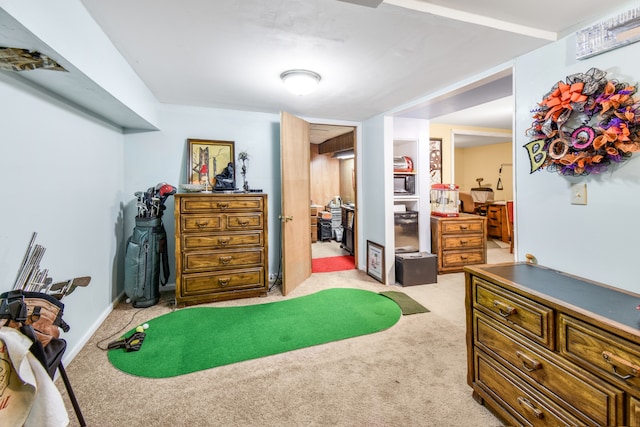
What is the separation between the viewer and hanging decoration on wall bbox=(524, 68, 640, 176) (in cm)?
145

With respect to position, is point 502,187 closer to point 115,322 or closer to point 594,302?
point 594,302

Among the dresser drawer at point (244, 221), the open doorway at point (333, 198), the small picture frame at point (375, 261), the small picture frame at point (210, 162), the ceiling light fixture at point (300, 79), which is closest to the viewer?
the ceiling light fixture at point (300, 79)

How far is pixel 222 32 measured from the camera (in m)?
1.81

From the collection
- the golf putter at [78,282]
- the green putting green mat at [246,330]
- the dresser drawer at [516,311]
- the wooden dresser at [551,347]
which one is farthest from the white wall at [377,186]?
the golf putter at [78,282]

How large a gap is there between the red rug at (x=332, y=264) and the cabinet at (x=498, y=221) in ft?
11.5

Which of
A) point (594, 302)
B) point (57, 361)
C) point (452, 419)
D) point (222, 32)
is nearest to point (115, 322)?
point (57, 361)

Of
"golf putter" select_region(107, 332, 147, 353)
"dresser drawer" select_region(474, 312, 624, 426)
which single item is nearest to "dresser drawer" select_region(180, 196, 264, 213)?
"golf putter" select_region(107, 332, 147, 353)

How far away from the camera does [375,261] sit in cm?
393

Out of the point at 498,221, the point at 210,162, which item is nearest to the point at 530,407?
the point at 210,162

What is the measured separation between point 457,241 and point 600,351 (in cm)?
310

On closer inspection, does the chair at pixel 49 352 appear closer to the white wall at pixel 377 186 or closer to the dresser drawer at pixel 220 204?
the dresser drawer at pixel 220 204

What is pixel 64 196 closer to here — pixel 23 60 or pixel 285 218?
pixel 23 60

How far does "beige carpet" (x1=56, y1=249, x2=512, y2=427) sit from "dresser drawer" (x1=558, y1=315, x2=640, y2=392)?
0.67 metres

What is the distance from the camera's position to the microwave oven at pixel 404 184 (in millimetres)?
4000
